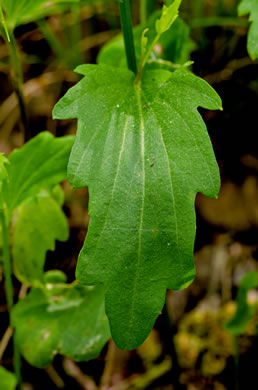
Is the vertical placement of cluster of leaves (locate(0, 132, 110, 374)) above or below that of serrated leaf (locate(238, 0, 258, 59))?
below

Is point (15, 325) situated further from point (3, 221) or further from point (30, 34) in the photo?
point (30, 34)

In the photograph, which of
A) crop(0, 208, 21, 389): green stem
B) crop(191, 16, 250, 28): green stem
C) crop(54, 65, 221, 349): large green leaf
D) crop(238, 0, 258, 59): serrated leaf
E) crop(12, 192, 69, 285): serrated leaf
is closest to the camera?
crop(54, 65, 221, 349): large green leaf

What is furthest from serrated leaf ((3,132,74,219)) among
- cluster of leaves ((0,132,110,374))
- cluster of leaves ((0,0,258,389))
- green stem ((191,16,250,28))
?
green stem ((191,16,250,28))

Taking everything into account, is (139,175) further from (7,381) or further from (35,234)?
(7,381)

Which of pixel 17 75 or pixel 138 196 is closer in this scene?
pixel 138 196

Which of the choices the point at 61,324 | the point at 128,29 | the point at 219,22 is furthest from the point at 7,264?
the point at 219,22

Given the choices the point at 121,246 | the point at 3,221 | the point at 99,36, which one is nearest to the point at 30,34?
the point at 99,36

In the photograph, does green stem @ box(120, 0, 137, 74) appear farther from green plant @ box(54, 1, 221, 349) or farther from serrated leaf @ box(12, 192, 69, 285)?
serrated leaf @ box(12, 192, 69, 285)
